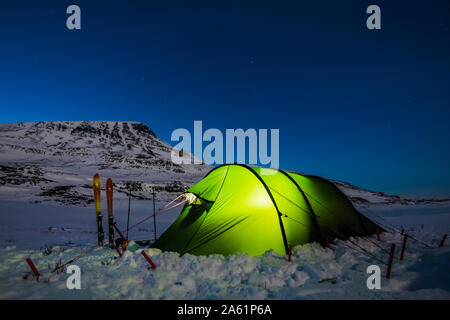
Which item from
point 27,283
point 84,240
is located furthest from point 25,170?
point 27,283

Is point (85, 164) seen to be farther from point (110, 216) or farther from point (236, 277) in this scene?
point (236, 277)

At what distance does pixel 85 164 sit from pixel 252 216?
84.4 m

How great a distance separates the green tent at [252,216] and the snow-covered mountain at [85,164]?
2331 centimetres

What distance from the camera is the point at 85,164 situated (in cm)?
7638

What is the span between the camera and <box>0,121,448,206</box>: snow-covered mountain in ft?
110

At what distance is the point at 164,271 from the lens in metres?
5.28

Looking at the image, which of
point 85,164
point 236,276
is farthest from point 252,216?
point 85,164

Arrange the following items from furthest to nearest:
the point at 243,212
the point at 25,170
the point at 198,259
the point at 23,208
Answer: the point at 25,170 < the point at 23,208 < the point at 243,212 < the point at 198,259

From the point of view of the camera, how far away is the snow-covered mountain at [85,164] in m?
33.5

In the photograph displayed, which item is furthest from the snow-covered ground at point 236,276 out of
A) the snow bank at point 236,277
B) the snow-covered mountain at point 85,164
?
the snow-covered mountain at point 85,164

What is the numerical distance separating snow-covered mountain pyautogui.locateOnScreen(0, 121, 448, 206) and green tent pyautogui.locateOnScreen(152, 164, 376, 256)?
76.5ft

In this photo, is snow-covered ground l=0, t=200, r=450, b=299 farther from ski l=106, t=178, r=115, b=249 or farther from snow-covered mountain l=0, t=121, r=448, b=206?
snow-covered mountain l=0, t=121, r=448, b=206
